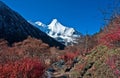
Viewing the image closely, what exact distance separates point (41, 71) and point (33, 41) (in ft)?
230

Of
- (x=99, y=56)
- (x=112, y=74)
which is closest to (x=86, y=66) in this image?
(x=99, y=56)

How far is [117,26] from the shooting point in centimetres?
1605

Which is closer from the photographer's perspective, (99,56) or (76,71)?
(99,56)

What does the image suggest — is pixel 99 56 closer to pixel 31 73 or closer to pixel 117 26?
pixel 117 26

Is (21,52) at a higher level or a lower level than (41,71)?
higher

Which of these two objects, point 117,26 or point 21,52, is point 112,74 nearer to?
point 117,26

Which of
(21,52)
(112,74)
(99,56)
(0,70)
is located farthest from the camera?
(21,52)

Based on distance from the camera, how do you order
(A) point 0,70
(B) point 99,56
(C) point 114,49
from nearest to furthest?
1. (C) point 114,49
2. (B) point 99,56
3. (A) point 0,70

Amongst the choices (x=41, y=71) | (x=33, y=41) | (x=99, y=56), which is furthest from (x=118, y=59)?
(x=33, y=41)

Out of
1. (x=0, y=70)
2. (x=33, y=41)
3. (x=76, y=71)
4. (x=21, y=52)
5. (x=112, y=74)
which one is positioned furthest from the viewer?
(x=33, y=41)

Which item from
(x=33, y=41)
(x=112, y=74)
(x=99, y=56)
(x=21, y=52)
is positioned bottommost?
(x=112, y=74)

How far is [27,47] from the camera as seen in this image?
322ft

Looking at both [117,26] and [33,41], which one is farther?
[33,41]

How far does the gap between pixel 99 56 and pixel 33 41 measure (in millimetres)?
82642
